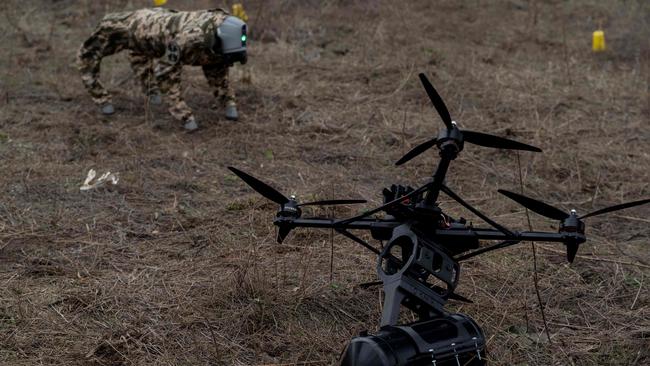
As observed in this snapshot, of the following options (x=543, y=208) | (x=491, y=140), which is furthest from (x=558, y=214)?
(x=491, y=140)

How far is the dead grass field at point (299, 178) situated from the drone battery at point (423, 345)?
1.04 meters

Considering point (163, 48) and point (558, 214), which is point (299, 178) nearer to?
point (163, 48)

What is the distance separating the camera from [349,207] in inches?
218

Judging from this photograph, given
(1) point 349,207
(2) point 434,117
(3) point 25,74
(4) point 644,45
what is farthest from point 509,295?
(4) point 644,45

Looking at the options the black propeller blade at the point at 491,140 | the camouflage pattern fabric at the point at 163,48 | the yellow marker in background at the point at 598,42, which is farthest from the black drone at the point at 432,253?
the yellow marker in background at the point at 598,42

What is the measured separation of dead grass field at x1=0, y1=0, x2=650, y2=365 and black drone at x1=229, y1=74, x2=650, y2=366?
1008 mm

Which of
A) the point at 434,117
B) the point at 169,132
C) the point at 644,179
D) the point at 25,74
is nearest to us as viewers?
the point at 644,179

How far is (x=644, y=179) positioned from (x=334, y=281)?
3332 mm

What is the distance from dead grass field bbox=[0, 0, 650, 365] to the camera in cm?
389

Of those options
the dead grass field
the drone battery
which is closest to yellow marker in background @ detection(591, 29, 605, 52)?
the dead grass field

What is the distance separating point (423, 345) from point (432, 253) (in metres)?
0.38

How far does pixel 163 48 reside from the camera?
696cm

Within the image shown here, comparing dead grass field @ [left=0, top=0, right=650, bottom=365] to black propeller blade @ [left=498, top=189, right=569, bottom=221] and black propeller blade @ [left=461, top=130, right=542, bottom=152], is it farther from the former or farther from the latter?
black propeller blade @ [left=461, top=130, right=542, bottom=152]

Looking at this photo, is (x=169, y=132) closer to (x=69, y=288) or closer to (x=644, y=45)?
(x=69, y=288)
